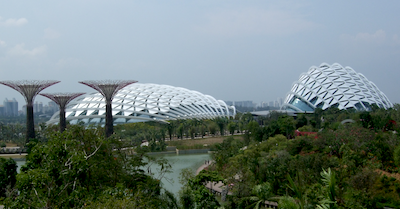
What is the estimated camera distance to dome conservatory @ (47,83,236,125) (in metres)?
56.1

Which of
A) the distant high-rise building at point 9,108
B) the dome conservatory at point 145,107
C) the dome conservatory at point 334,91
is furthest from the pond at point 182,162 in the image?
the distant high-rise building at point 9,108

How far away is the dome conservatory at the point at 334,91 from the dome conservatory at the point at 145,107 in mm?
14994

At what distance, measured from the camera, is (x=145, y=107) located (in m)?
58.7

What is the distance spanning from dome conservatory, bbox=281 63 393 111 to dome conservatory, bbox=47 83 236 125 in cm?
1499

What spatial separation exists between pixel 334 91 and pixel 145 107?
35.5 meters

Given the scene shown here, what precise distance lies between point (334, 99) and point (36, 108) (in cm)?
17588

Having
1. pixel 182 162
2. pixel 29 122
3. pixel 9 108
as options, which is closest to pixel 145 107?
pixel 29 122

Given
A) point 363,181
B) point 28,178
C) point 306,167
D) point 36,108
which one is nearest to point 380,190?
point 363,181

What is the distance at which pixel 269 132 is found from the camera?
40.5 m

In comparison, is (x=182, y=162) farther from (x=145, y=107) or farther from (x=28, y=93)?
(x=145, y=107)

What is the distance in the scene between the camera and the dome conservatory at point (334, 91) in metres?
63.8

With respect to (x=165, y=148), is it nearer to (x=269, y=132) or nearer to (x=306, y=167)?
(x=269, y=132)

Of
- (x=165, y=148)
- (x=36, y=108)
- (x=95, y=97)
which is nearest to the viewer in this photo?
(x=165, y=148)

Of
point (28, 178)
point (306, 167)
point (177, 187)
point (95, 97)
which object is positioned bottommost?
point (177, 187)
